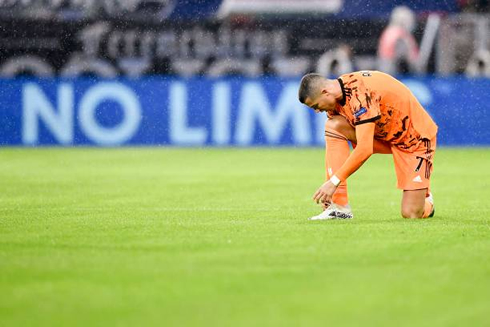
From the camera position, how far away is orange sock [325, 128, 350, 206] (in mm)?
9328

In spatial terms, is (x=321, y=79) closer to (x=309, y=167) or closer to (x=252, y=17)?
(x=309, y=167)

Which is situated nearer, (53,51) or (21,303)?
(21,303)

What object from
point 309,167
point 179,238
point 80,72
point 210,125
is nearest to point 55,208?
point 179,238

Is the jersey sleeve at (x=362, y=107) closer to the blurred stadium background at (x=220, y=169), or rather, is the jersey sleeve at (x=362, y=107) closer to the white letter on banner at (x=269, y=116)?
the blurred stadium background at (x=220, y=169)

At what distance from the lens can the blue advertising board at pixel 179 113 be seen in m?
20.6

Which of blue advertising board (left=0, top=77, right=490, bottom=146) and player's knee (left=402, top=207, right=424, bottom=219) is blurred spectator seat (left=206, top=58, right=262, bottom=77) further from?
player's knee (left=402, top=207, right=424, bottom=219)

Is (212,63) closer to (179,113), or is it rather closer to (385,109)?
(179,113)

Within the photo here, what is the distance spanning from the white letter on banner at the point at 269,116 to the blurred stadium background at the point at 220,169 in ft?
0.10

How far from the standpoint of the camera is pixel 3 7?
22.8m

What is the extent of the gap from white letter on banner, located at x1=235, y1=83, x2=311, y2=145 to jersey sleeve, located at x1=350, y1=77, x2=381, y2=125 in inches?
460

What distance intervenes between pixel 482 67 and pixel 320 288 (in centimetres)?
1706

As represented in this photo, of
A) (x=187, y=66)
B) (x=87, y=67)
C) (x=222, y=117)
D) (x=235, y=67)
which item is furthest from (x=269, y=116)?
(x=87, y=67)

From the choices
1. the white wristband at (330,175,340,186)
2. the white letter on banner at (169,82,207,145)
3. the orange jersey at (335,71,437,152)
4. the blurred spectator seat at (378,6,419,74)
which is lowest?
the white letter on banner at (169,82,207,145)

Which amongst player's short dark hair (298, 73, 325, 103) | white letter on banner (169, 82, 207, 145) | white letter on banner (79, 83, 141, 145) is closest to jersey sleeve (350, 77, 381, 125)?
player's short dark hair (298, 73, 325, 103)
